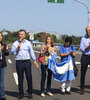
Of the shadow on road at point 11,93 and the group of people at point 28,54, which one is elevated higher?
the group of people at point 28,54

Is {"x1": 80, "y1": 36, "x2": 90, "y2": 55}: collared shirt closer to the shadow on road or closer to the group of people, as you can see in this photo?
the group of people

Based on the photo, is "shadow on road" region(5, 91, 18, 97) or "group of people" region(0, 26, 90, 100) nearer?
"group of people" region(0, 26, 90, 100)

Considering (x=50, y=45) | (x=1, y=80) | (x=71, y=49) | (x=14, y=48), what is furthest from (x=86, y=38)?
(x=1, y=80)

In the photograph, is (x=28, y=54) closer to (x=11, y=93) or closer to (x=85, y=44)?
(x=11, y=93)

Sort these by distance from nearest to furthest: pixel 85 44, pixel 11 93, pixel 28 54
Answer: pixel 28 54
pixel 85 44
pixel 11 93

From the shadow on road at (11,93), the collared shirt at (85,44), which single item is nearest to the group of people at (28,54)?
the collared shirt at (85,44)

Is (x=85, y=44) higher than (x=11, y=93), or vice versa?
(x=85, y=44)

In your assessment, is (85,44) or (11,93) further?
(11,93)

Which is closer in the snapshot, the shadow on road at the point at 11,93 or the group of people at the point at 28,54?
the group of people at the point at 28,54

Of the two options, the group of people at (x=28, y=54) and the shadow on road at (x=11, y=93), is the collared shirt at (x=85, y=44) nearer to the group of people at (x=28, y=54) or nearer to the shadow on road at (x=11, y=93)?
the group of people at (x=28, y=54)

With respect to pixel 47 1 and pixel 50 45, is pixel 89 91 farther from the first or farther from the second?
pixel 47 1

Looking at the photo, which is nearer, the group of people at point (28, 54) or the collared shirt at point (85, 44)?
the group of people at point (28, 54)

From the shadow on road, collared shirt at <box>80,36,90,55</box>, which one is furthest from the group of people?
the shadow on road

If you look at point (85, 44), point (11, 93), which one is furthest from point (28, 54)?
point (85, 44)
